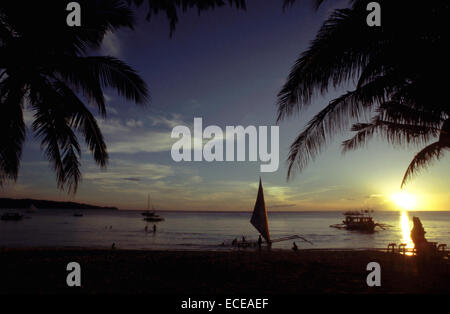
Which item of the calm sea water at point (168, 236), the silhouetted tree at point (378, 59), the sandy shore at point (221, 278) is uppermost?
the silhouetted tree at point (378, 59)

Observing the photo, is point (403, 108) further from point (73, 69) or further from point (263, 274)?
point (73, 69)

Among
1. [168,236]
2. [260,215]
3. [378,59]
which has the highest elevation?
[378,59]

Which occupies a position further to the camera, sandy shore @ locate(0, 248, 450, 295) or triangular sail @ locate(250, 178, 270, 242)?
triangular sail @ locate(250, 178, 270, 242)

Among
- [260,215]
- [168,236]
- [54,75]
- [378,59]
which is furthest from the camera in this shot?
[168,236]

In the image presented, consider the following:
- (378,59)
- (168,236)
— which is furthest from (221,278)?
(168,236)

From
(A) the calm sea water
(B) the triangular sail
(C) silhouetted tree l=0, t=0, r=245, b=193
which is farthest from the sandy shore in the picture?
(A) the calm sea water

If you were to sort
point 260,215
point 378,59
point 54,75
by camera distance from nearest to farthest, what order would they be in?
point 378,59, point 54,75, point 260,215

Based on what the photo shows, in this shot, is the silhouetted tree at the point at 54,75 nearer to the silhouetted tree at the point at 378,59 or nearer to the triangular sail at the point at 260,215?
the silhouetted tree at the point at 378,59

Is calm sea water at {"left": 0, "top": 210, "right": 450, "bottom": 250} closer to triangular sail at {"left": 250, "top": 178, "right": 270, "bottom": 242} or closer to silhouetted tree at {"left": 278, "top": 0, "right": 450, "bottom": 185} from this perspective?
triangular sail at {"left": 250, "top": 178, "right": 270, "bottom": 242}

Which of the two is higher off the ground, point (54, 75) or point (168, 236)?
point (54, 75)

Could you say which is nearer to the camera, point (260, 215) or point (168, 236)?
point (260, 215)

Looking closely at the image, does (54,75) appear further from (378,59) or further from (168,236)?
(168,236)

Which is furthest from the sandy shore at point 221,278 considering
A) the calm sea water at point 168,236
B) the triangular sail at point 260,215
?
the calm sea water at point 168,236
